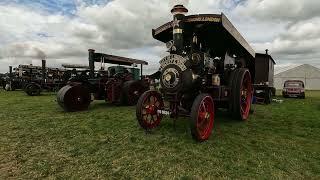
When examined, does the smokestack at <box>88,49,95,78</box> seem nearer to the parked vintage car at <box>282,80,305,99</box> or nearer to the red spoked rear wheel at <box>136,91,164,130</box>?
the red spoked rear wheel at <box>136,91,164,130</box>

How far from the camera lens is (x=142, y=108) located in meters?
6.55

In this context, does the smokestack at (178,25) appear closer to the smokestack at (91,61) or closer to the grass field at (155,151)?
the grass field at (155,151)

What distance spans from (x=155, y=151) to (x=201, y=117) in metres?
1.20

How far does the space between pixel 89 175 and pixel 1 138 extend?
3.25 meters

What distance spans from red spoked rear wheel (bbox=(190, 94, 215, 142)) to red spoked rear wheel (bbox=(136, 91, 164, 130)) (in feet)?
3.86

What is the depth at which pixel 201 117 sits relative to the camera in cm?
595

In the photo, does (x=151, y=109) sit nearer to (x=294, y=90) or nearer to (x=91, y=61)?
(x=91, y=61)

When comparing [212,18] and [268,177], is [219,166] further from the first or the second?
[212,18]

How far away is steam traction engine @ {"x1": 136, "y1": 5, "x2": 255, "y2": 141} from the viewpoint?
626cm

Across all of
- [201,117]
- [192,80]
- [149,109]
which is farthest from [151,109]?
[201,117]

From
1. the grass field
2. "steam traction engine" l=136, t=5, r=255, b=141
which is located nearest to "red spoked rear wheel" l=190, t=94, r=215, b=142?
"steam traction engine" l=136, t=5, r=255, b=141

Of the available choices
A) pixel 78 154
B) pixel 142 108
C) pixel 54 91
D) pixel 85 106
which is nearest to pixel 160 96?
pixel 142 108

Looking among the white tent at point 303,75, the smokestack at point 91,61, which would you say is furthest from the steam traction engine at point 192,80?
the white tent at point 303,75

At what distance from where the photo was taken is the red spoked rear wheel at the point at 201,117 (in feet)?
18.2
